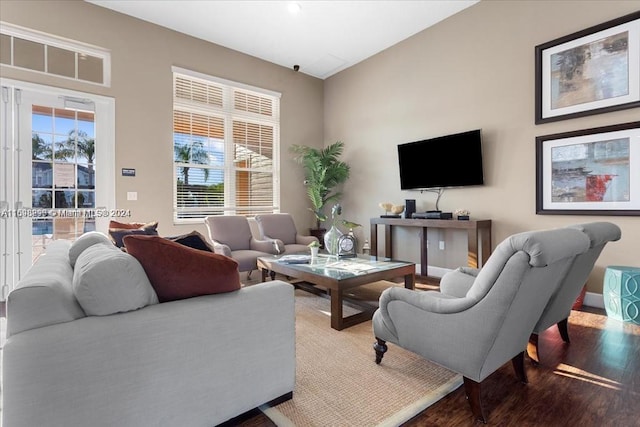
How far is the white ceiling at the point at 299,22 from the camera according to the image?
13.7 feet

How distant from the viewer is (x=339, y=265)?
125 inches

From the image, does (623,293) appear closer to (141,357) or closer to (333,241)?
(333,241)

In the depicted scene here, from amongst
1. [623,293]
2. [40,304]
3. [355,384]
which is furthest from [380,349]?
[623,293]

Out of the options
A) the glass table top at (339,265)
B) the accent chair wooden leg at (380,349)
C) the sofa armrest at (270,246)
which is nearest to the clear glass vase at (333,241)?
the glass table top at (339,265)

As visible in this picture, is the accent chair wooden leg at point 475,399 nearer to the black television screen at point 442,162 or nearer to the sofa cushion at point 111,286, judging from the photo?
the sofa cushion at point 111,286

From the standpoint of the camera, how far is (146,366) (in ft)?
3.98

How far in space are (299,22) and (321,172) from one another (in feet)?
7.72

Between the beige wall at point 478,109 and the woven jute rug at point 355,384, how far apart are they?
8.40ft

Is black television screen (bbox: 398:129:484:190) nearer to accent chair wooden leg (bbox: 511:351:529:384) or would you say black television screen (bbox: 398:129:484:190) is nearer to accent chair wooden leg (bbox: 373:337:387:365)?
accent chair wooden leg (bbox: 511:351:529:384)

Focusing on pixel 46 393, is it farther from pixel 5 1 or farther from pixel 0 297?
pixel 5 1

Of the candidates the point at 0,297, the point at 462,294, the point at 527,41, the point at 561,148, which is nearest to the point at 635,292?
the point at 561,148

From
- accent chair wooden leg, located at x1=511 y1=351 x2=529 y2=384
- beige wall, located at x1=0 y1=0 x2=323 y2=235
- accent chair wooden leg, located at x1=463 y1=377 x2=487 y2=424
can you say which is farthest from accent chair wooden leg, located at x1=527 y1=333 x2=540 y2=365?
beige wall, located at x1=0 y1=0 x2=323 y2=235

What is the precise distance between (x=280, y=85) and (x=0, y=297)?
4954mm

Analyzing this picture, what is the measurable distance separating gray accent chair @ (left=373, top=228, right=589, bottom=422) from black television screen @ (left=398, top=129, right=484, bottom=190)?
108 inches
